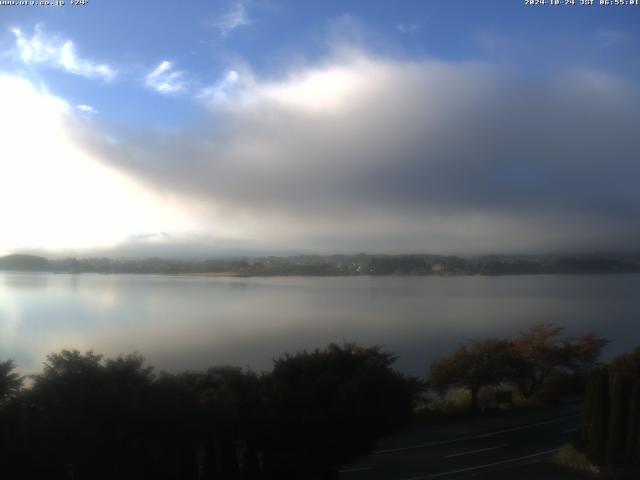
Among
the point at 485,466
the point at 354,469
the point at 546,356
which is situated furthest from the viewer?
the point at 546,356

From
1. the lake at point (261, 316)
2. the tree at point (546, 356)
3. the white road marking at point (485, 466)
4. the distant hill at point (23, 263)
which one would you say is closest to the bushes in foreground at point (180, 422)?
the white road marking at point (485, 466)

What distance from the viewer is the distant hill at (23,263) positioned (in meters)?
31.2

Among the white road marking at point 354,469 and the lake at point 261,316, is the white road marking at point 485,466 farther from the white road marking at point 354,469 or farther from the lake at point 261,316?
the lake at point 261,316

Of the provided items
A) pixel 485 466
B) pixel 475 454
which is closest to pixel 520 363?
pixel 475 454

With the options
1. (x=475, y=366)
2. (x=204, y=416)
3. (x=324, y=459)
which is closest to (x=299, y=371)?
(x=324, y=459)

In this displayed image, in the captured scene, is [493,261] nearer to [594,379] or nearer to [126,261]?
[126,261]

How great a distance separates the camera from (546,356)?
93.9 feet

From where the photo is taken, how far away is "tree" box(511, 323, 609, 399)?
27031mm

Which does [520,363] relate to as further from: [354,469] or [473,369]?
[354,469]

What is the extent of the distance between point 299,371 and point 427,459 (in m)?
4.95

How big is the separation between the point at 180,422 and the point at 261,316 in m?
29.3

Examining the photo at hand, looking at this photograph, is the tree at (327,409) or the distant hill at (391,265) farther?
the distant hill at (391,265)

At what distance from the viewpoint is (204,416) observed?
11.0 m

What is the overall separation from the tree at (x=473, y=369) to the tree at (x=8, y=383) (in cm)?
1688
